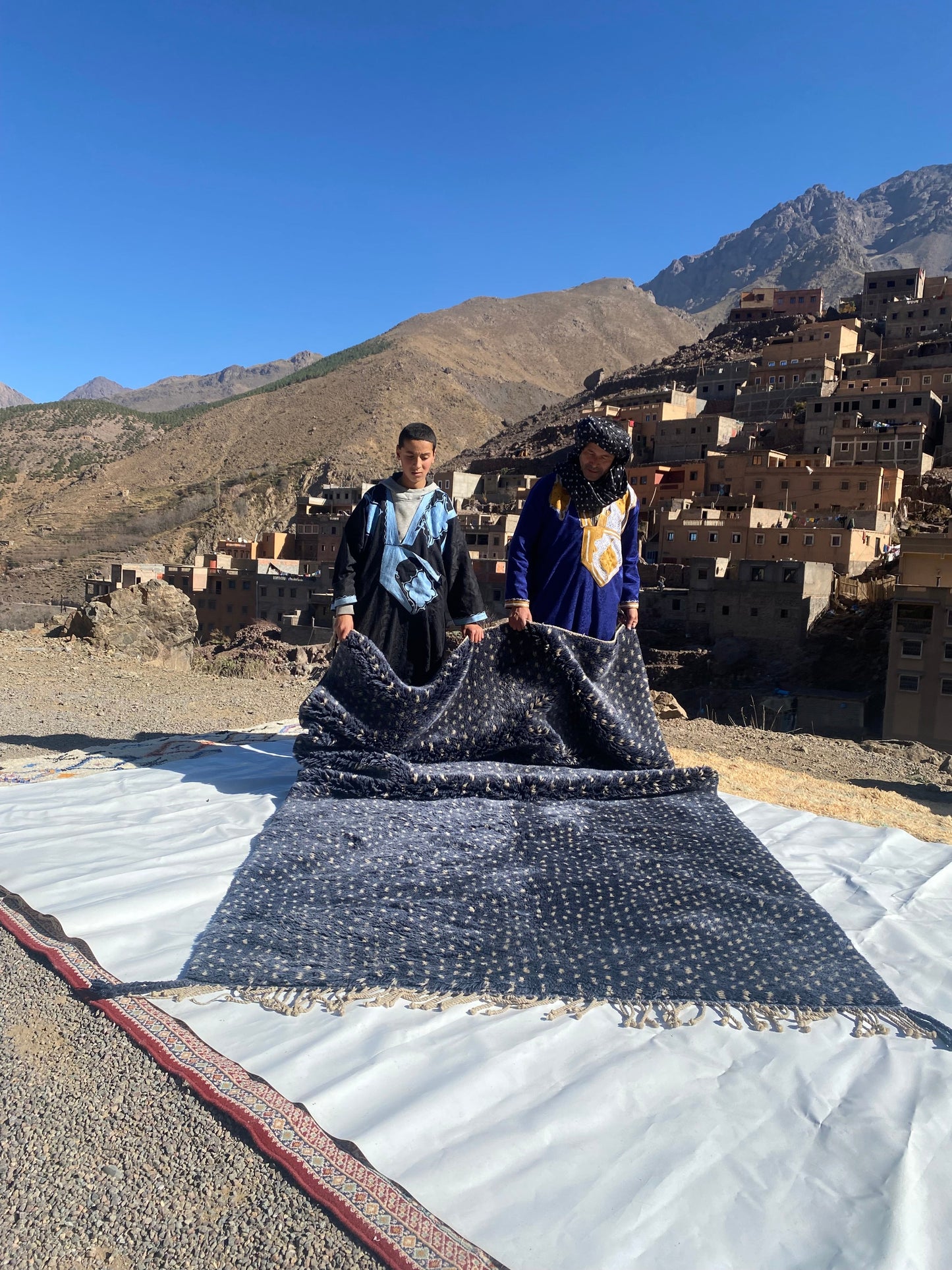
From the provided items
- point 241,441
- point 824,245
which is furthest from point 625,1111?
point 824,245

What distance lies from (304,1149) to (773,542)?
25994mm

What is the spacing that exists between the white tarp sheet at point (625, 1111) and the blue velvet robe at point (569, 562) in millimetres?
1681

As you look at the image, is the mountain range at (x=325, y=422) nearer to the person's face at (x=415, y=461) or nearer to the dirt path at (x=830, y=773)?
the dirt path at (x=830, y=773)

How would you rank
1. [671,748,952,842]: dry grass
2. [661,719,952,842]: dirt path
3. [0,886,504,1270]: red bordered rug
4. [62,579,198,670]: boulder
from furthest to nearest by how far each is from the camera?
[62,579,198,670]: boulder < [661,719,952,842]: dirt path < [671,748,952,842]: dry grass < [0,886,504,1270]: red bordered rug

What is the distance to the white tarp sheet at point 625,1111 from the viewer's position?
1394 millimetres

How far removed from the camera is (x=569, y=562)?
12.8 ft

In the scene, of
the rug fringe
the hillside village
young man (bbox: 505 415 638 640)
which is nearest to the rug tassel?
the rug fringe

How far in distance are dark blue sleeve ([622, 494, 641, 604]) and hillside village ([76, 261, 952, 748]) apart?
12396mm

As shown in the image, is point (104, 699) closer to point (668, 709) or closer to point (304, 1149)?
point (668, 709)

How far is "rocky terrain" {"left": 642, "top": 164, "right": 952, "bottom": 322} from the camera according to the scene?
132 meters

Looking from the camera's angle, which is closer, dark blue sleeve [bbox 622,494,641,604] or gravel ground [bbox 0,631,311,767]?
dark blue sleeve [bbox 622,494,641,604]

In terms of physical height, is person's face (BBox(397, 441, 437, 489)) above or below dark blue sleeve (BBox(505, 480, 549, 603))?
above

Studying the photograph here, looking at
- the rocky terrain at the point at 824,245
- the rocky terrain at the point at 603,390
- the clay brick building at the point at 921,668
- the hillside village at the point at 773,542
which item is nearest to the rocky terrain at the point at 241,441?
the rocky terrain at the point at 603,390

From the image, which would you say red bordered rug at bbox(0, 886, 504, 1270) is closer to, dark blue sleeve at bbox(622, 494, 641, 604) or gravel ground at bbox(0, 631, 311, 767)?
dark blue sleeve at bbox(622, 494, 641, 604)
